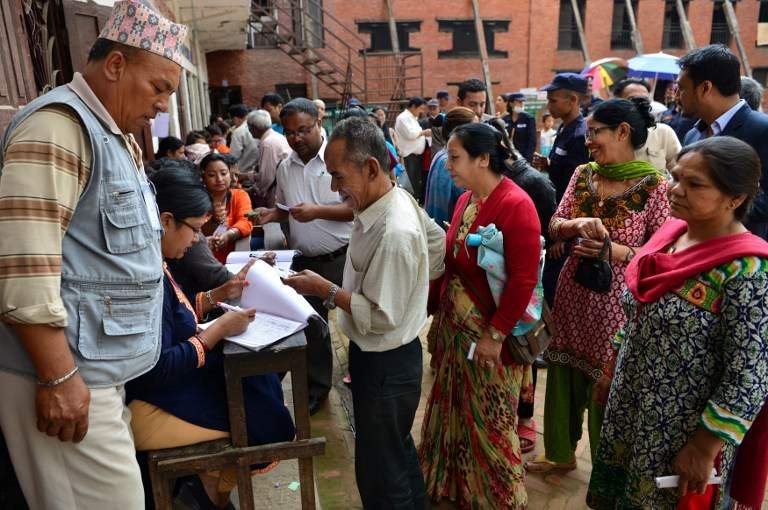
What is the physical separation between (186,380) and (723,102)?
2710 millimetres

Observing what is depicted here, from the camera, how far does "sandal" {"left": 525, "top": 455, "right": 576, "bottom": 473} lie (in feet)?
8.95

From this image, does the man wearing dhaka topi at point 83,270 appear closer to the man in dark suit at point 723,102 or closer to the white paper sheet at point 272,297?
the white paper sheet at point 272,297

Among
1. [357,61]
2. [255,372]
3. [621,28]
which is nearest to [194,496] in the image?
[255,372]

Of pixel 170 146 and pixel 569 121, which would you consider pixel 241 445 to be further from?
pixel 170 146

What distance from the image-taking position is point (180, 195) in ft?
5.67

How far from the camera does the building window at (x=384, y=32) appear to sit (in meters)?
18.3

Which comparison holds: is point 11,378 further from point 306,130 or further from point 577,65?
point 577,65

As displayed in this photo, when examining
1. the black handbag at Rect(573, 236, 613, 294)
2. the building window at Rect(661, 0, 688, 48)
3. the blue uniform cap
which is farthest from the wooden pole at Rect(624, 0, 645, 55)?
the black handbag at Rect(573, 236, 613, 294)

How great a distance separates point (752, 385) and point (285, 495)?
2.08 meters

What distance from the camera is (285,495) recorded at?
2.61 metres

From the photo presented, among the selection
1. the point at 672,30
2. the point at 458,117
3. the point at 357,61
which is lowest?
the point at 458,117

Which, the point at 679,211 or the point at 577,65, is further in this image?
the point at 577,65

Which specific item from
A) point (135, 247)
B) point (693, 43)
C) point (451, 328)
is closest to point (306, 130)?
point (451, 328)

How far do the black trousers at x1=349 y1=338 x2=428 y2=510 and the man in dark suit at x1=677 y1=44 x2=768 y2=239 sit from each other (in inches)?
73.3
